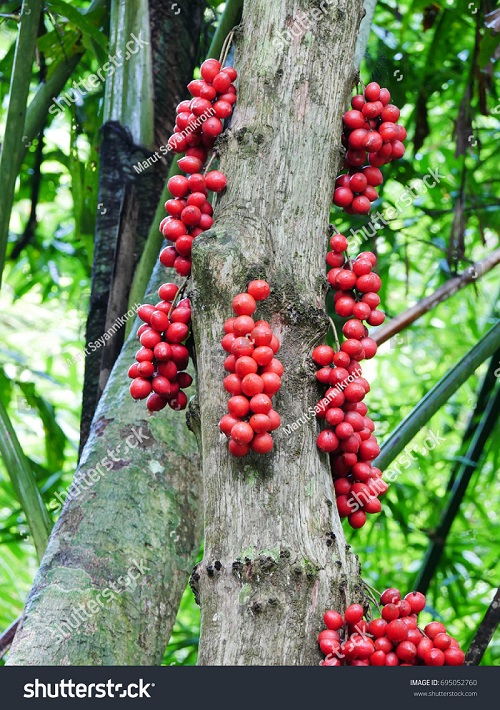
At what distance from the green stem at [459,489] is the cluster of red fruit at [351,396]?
50.9 inches

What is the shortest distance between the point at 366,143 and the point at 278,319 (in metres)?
0.27

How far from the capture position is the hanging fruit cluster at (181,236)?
891mm

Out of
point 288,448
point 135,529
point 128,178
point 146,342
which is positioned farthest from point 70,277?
point 288,448

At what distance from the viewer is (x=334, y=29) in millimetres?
888

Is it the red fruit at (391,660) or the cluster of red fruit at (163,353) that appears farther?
the cluster of red fruit at (163,353)

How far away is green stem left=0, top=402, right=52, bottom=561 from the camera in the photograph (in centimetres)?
132

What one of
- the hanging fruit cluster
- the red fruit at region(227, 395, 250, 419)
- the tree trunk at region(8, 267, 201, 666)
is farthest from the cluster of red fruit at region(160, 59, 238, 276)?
the tree trunk at region(8, 267, 201, 666)

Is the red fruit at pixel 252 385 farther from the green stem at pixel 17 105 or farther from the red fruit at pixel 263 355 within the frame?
the green stem at pixel 17 105

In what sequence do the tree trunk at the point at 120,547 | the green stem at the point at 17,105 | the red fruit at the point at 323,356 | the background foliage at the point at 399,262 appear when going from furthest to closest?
1. the background foliage at the point at 399,262
2. the green stem at the point at 17,105
3. the tree trunk at the point at 120,547
4. the red fruit at the point at 323,356

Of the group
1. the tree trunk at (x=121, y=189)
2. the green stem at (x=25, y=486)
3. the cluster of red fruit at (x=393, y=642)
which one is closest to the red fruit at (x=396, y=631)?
the cluster of red fruit at (x=393, y=642)

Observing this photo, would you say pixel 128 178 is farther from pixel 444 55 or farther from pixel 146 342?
pixel 444 55

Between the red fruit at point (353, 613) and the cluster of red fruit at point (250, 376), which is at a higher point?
the cluster of red fruit at point (250, 376)

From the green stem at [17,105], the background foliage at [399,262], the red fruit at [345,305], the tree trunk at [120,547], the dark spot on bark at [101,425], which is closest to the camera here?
the red fruit at [345,305]

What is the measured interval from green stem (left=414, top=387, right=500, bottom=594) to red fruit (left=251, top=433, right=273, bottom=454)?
4.91ft
